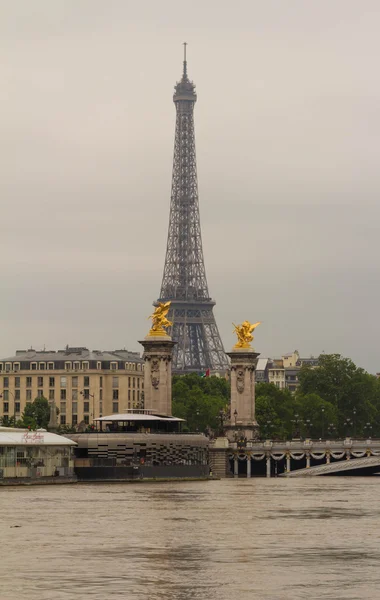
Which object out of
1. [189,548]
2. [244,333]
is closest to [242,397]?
[244,333]

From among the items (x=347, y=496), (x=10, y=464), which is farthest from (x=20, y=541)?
(x=10, y=464)

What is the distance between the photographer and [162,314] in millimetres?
175125

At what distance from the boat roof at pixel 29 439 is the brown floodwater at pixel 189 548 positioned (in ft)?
83.1

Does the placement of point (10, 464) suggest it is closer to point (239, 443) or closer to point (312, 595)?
point (239, 443)

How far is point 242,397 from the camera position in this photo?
589 ft

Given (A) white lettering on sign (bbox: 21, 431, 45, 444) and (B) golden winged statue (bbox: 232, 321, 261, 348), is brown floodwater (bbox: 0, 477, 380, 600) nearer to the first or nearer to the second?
(A) white lettering on sign (bbox: 21, 431, 45, 444)

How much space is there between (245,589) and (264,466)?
125921 mm

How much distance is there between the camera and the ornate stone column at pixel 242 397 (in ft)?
585

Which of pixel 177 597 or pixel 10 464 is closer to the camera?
pixel 177 597

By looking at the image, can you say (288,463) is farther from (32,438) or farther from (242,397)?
(32,438)

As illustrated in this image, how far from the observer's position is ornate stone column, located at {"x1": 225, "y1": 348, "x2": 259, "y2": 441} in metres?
178

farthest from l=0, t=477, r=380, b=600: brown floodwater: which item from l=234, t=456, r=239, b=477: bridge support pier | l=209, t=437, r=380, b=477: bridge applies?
l=234, t=456, r=239, b=477: bridge support pier

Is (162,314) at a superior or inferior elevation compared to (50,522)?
superior

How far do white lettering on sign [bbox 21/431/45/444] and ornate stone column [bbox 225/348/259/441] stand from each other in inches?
2066
